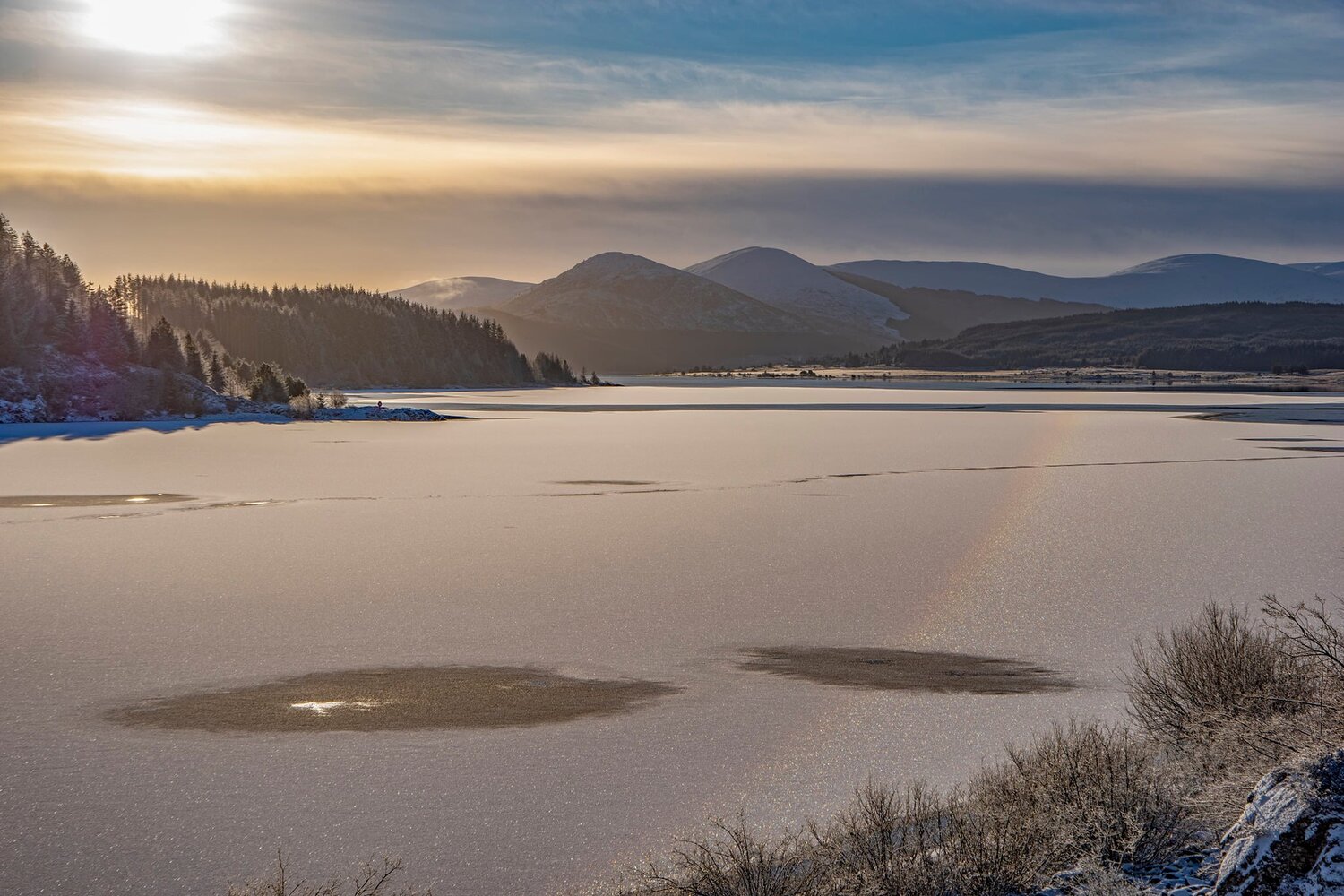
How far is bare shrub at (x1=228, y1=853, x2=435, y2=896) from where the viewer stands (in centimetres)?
584

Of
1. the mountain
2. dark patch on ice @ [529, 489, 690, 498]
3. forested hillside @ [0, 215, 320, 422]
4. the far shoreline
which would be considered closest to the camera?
dark patch on ice @ [529, 489, 690, 498]

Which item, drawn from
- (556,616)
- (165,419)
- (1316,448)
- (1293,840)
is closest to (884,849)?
(1293,840)

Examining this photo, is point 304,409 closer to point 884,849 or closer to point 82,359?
point 82,359

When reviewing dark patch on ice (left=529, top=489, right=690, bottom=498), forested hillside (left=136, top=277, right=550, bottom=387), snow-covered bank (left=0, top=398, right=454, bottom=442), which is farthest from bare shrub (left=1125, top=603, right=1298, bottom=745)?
forested hillside (left=136, top=277, right=550, bottom=387)

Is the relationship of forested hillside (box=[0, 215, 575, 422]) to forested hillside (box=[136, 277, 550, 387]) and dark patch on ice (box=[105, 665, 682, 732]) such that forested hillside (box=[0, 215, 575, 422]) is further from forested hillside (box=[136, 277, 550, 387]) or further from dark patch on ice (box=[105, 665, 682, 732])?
dark patch on ice (box=[105, 665, 682, 732])

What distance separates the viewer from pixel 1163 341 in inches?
6432

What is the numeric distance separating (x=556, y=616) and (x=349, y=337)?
14450 cm

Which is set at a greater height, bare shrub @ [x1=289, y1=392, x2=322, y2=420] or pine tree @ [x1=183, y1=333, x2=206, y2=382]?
pine tree @ [x1=183, y1=333, x2=206, y2=382]

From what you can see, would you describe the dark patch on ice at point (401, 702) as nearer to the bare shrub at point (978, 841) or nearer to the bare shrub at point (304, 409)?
the bare shrub at point (978, 841)

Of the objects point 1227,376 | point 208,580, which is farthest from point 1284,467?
point 1227,376

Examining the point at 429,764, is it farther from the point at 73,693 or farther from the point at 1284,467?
the point at 1284,467

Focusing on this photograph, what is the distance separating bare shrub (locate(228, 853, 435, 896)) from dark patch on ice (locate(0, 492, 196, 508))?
56.9ft

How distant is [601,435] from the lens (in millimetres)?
41094

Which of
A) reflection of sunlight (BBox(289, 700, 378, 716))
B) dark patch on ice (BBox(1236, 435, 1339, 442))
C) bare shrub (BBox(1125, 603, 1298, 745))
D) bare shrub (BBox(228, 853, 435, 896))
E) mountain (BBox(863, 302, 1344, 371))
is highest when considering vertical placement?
mountain (BBox(863, 302, 1344, 371))
